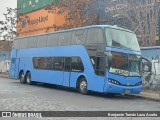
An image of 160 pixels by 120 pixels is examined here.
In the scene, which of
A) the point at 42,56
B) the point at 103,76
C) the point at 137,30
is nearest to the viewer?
the point at 103,76

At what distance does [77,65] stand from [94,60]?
1630 mm

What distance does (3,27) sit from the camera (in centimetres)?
4350

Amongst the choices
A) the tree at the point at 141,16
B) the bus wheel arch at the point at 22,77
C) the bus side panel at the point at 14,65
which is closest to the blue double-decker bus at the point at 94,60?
the bus wheel arch at the point at 22,77

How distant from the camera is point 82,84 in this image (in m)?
18.7

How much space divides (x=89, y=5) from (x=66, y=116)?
22491 millimetres

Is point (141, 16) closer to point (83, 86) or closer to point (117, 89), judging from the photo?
point (83, 86)

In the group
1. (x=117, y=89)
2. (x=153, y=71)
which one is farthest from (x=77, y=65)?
(x=153, y=71)

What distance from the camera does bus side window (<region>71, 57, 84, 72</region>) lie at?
1875 centimetres

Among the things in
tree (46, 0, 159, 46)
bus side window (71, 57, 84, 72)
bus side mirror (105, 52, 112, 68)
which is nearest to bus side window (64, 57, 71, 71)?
bus side window (71, 57, 84, 72)

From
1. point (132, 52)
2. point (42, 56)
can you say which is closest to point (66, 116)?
point (132, 52)

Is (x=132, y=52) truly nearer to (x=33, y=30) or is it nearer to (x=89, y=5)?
(x=89, y=5)

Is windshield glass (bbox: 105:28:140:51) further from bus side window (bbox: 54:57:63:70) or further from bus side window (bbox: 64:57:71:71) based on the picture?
bus side window (bbox: 54:57:63:70)

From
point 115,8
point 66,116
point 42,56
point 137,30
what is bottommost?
point 66,116

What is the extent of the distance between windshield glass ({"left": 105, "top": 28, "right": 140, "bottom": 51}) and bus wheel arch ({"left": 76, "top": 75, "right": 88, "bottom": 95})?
2.60 metres
